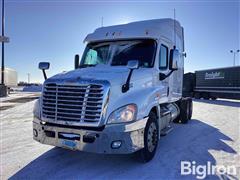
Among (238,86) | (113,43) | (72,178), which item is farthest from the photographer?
(238,86)

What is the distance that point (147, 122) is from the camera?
17.1ft

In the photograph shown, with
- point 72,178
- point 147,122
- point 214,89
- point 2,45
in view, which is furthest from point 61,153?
point 2,45

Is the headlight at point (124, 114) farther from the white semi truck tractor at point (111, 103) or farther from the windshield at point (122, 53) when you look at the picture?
the windshield at point (122, 53)

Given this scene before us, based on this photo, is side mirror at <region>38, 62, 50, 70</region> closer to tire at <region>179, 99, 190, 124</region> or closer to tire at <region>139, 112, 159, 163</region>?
tire at <region>139, 112, 159, 163</region>

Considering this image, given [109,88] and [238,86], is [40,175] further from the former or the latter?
[238,86]

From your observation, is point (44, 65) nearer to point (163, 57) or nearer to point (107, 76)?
point (107, 76)

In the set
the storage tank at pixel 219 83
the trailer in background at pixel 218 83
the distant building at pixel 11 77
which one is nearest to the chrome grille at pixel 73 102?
the trailer in background at pixel 218 83

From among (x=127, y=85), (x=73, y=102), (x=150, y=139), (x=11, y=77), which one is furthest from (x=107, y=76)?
(x=11, y=77)

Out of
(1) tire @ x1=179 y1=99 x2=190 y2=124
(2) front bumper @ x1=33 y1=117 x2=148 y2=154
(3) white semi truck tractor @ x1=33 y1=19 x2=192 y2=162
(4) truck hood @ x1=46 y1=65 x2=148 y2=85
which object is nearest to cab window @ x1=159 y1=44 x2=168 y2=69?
(3) white semi truck tractor @ x1=33 y1=19 x2=192 y2=162

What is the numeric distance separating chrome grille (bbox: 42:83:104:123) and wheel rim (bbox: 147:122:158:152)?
1388mm

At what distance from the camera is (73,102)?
4664 millimetres

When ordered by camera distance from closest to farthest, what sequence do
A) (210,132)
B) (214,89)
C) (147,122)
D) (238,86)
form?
1. (147,122)
2. (210,132)
3. (238,86)
4. (214,89)

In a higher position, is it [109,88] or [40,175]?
[109,88]

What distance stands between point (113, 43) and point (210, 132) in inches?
185
